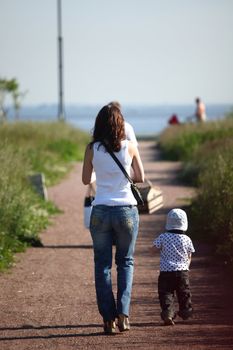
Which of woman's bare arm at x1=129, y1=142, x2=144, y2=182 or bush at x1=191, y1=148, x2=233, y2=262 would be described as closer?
woman's bare arm at x1=129, y1=142, x2=144, y2=182

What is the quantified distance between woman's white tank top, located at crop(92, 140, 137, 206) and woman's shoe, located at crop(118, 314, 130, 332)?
1.01m

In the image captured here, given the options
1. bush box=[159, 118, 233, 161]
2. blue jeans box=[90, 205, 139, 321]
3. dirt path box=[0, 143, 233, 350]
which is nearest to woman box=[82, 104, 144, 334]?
blue jeans box=[90, 205, 139, 321]

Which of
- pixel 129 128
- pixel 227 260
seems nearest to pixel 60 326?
pixel 129 128

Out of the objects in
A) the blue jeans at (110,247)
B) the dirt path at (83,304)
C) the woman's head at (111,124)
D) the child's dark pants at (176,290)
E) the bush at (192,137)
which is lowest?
the bush at (192,137)

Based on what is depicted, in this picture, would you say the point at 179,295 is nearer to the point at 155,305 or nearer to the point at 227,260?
the point at 155,305

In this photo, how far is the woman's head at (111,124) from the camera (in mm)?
9023

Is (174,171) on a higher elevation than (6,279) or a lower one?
lower

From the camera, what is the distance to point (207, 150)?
25.4 m

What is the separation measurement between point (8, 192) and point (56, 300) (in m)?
4.55

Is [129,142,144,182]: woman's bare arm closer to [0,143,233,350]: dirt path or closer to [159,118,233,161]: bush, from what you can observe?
[0,143,233,350]: dirt path

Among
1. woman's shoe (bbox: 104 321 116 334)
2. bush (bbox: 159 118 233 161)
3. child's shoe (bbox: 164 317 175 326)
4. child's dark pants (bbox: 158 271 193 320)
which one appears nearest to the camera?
woman's shoe (bbox: 104 321 116 334)

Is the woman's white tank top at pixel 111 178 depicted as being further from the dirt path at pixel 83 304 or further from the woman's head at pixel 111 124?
the dirt path at pixel 83 304

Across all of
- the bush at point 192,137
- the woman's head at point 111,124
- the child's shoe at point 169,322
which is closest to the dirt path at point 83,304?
the child's shoe at point 169,322

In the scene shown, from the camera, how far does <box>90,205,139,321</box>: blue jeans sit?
9.04m
